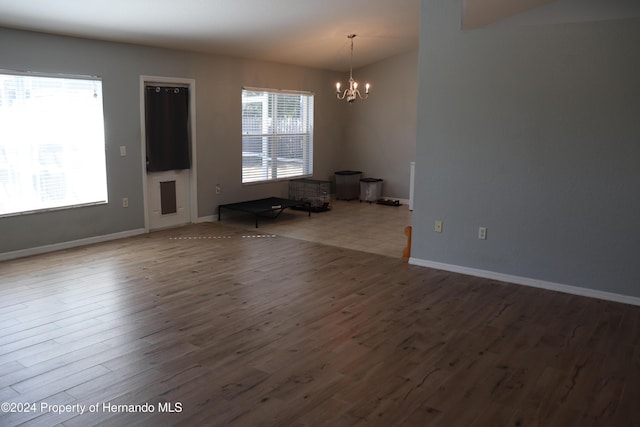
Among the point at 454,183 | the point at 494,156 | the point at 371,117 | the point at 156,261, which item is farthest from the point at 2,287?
the point at 371,117

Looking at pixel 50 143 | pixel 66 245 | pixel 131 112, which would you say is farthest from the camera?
pixel 131 112

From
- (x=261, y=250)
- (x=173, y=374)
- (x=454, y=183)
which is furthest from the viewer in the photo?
(x=261, y=250)

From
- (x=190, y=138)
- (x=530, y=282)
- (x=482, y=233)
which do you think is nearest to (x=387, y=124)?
(x=190, y=138)

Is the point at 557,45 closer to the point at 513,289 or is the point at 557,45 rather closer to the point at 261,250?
the point at 513,289

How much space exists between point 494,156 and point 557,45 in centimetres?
108

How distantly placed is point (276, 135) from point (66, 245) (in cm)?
386

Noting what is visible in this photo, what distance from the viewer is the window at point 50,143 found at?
533 centimetres

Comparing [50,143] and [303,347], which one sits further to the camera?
[50,143]

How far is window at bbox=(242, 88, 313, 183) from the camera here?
811cm

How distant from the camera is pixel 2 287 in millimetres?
4551

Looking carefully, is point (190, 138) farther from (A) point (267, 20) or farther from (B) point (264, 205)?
(A) point (267, 20)

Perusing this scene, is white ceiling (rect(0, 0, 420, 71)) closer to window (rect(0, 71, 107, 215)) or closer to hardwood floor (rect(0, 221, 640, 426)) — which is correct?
window (rect(0, 71, 107, 215))

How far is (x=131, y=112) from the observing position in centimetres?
637

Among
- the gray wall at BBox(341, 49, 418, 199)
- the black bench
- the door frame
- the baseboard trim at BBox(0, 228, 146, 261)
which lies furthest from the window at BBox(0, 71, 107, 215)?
the gray wall at BBox(341, 49, 418, 199)
